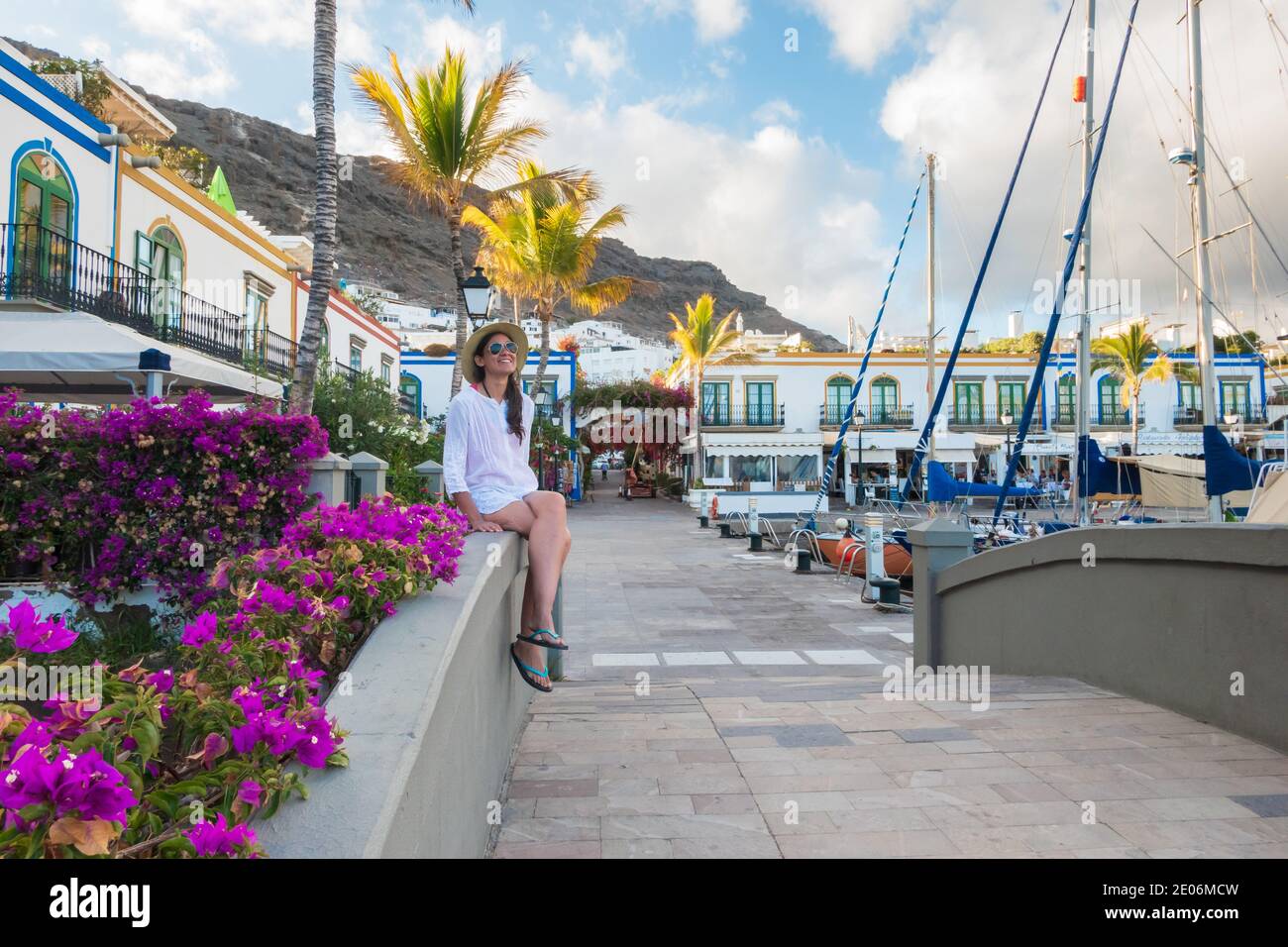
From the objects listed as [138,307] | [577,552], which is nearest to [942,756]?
[577,552]

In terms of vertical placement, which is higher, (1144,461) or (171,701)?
(1144,461)

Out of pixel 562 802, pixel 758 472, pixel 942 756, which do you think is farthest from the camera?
pixel 758 472

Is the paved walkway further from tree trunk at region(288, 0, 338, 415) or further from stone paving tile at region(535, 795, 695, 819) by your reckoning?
tree trunk at region(288, 0, 338, 415)

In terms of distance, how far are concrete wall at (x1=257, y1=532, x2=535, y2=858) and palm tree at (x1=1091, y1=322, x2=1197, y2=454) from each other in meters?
40.6

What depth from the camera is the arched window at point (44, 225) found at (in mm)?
12367

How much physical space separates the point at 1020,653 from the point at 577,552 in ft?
39.0

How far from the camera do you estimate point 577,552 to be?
17.3 meters

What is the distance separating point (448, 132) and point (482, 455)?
13329mm

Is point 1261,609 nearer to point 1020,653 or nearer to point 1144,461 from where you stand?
point 1020,653

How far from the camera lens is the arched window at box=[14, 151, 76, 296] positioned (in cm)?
1237

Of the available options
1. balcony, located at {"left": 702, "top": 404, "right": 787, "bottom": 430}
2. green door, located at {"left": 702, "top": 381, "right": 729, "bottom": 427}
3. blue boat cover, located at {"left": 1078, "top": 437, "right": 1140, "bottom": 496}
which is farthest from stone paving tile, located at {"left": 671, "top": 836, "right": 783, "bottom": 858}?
green door, located at {"left": 702, "top": 381, "right": 729, "bottom": 427}

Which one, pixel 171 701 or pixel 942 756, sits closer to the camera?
pixel 171 701

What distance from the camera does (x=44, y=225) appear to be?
42.1ft
